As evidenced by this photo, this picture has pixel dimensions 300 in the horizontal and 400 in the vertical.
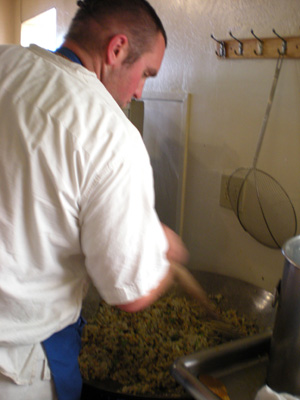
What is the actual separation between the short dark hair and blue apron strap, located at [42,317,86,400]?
499 millimetres

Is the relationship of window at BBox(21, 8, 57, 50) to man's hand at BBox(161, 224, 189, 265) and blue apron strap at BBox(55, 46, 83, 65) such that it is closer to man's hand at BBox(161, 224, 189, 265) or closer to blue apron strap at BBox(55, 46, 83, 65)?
blue apron strap at BBox(55, 46, 83, 65)

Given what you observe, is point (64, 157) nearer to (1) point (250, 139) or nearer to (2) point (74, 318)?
(2) point (74, 318)

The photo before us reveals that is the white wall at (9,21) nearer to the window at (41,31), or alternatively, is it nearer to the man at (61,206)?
the window at (41,31)

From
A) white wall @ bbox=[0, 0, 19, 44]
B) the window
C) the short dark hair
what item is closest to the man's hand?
the short dark hair

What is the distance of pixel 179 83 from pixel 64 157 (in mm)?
984

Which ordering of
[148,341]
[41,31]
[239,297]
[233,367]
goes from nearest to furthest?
[233,367], [148,341], [239,297], [41,31]

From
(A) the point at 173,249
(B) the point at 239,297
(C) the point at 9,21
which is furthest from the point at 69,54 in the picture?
(C) the point at 9,21

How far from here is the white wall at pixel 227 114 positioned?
1.04 m

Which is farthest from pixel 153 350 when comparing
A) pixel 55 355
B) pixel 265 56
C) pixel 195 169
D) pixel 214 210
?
pixel 265 56

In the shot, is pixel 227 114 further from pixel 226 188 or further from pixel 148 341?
pixel 148 341

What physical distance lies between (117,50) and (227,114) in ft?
2.08

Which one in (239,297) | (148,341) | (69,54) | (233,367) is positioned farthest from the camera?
(239,297)

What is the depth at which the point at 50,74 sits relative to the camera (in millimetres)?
551

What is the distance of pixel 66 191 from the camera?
0.51 m
